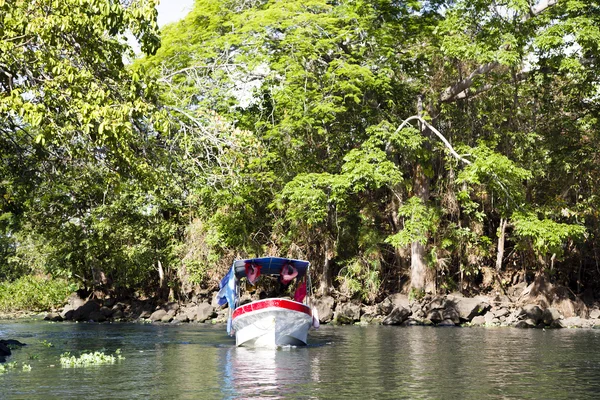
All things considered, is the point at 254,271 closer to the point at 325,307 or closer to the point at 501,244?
the point at 325,307

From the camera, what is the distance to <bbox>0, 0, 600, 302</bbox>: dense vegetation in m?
30.4

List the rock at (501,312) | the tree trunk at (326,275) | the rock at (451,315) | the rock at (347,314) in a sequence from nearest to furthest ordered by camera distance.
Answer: the rock at (451,315) < the rock at (501,312) < the rock at (347,314) < the tree trunk at (326,275)

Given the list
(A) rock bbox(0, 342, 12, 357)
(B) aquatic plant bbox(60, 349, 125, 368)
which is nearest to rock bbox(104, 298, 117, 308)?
(A) rock bbox(0, 342, 12, 357)

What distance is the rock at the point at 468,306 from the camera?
32219 millimetres

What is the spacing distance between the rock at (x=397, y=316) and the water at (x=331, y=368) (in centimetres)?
476

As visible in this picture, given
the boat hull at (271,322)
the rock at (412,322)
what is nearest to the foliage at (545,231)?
the rock at (412,322)

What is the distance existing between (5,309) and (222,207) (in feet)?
52.1

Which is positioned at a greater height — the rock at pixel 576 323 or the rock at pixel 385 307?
the rock at pixel 385 307

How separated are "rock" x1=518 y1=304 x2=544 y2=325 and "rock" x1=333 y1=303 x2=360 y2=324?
6.60 meters

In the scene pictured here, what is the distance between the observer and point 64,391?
13383 mm

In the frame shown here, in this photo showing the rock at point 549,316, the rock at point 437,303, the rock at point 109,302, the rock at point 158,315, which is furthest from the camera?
the rock at point 109,302

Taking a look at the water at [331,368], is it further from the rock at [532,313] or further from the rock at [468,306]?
the rock at [468,306]

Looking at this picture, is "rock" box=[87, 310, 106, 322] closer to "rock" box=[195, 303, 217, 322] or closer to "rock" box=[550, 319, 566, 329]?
"rock" box=[195, 303, 217, 322]

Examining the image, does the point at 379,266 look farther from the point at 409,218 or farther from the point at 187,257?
the point at 187,257
